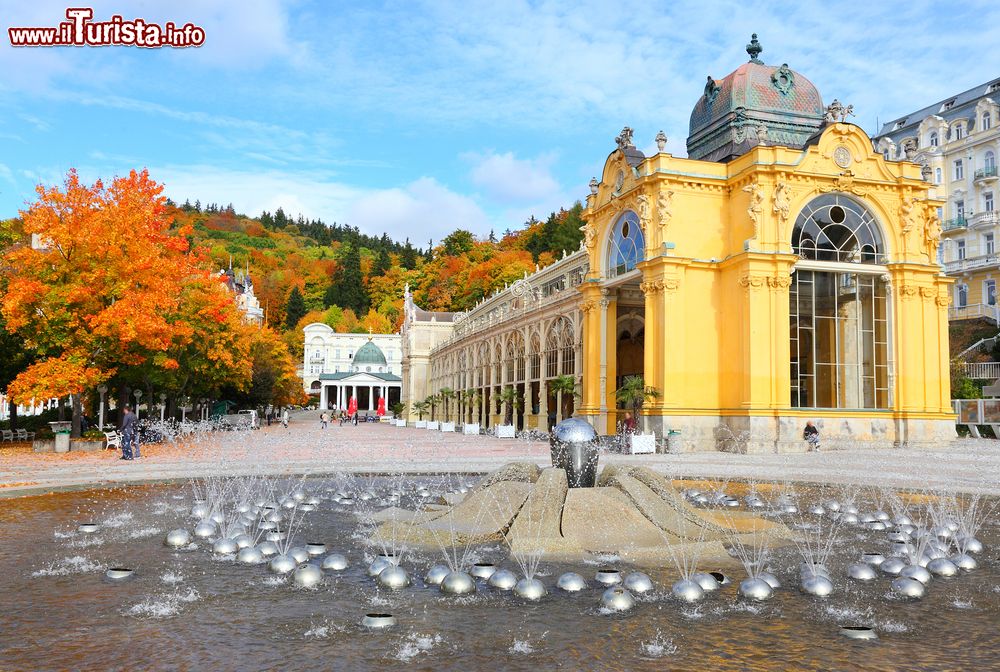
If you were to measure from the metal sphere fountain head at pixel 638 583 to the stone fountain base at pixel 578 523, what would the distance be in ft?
5.04

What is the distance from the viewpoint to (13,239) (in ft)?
119

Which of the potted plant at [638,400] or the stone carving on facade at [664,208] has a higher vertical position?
the stone carving on facade at [664,208]

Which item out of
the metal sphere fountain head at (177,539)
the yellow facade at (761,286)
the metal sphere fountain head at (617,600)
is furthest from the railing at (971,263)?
the metal sphere fountain head at (177,539)

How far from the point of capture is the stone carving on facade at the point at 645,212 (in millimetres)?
37125

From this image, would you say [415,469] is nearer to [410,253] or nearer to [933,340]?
[933,340]

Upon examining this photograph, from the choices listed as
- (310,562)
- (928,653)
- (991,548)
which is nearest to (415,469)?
(310,562)

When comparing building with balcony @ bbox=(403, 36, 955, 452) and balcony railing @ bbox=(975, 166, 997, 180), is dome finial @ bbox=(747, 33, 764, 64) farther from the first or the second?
balcony railing @ bbox=(975, 166, 997, 180)

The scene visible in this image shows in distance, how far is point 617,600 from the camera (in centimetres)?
759

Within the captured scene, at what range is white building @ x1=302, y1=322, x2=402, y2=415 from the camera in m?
138

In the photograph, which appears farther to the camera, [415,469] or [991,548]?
[415,469]

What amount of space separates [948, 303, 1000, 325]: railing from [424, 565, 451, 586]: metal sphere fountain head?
6074 centimetres

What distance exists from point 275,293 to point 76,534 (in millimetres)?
150750

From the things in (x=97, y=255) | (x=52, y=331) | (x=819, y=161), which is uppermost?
(x=819, y=161)

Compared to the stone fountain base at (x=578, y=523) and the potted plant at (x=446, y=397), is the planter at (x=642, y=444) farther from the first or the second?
the potted plant at (x=446, y=397)
